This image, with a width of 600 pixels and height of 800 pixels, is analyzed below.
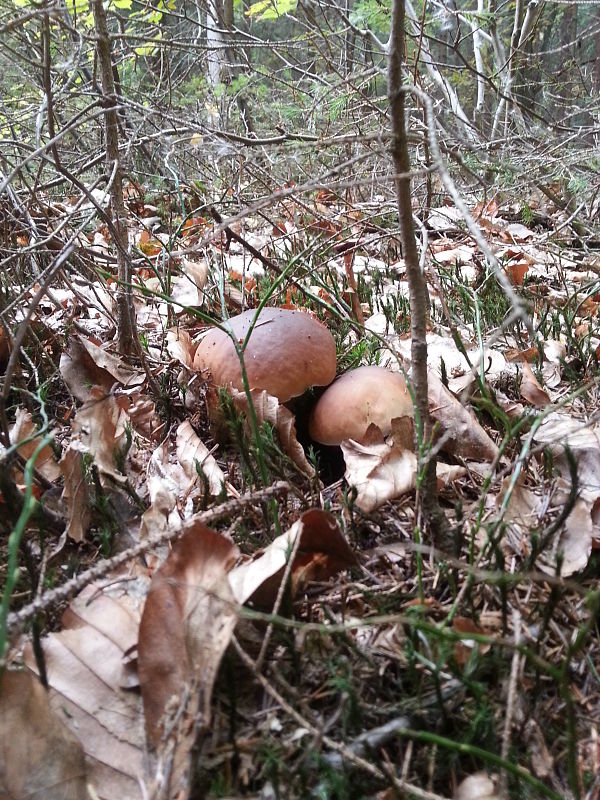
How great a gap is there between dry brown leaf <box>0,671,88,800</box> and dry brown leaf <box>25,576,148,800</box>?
28 millimetres

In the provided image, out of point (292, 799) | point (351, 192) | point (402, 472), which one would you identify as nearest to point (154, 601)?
point (292, 799)

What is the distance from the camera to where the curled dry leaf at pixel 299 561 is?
42.8 inches

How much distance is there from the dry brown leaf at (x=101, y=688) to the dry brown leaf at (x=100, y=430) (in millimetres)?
526

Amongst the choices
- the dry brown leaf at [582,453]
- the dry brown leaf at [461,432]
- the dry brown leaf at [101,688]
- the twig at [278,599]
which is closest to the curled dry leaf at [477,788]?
the twig at [278,599]

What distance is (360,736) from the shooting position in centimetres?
90

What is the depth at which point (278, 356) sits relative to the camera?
187cm

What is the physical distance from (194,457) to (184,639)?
730mm

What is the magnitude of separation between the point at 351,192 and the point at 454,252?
1.66 m

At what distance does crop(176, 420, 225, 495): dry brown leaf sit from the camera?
1651mm

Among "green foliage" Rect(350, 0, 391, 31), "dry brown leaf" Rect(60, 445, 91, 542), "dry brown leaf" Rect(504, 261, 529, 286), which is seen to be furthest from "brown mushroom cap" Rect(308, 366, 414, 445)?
"green foliage" Rect(350, 0, 391, 31)

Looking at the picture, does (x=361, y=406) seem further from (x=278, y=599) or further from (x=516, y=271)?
(x=516, y=271)

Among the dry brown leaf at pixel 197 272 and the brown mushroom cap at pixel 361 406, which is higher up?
the dry brown leaf at pixel 197 272

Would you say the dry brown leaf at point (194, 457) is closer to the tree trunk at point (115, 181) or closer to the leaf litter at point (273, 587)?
the leaf litter at point (273, 587)

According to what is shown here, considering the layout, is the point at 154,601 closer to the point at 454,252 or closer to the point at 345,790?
the point at 345,790
